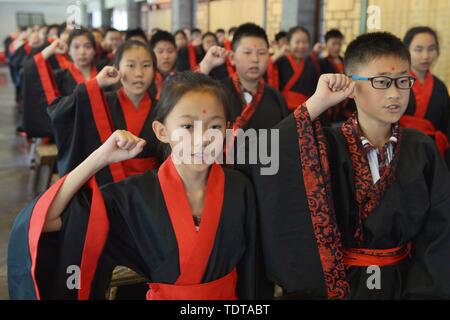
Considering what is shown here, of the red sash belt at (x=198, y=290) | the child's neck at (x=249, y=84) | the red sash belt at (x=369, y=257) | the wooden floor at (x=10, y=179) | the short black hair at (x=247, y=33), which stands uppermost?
the short black hair at (x=247, y=33)

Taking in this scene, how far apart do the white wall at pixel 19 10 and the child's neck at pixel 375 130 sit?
1128 inches

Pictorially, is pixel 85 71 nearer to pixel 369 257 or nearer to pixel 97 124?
pixel 97 124

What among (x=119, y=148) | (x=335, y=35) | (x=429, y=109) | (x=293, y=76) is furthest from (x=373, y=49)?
(x=335, y=35)

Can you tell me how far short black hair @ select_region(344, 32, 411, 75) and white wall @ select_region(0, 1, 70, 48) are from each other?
93.6 feet

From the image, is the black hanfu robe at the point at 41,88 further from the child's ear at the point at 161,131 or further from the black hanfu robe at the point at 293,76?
the child's ear at the point at 161,131

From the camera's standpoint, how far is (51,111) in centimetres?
306

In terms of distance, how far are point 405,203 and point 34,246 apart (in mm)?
1284

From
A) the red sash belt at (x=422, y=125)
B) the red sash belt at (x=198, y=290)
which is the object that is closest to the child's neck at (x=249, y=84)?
the red sash belt at (x=422, y=125)

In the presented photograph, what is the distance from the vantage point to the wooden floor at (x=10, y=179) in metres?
3.74

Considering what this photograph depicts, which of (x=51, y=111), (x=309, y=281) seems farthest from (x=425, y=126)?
(x=51, y=111)

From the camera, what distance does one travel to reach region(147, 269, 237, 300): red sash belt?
1.74 m

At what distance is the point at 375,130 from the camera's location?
1987 mm

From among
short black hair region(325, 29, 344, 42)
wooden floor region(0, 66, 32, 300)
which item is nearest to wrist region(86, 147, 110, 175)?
wooden floor region(0, 66, 32, 300)

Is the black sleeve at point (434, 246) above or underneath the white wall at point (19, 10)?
underneath
